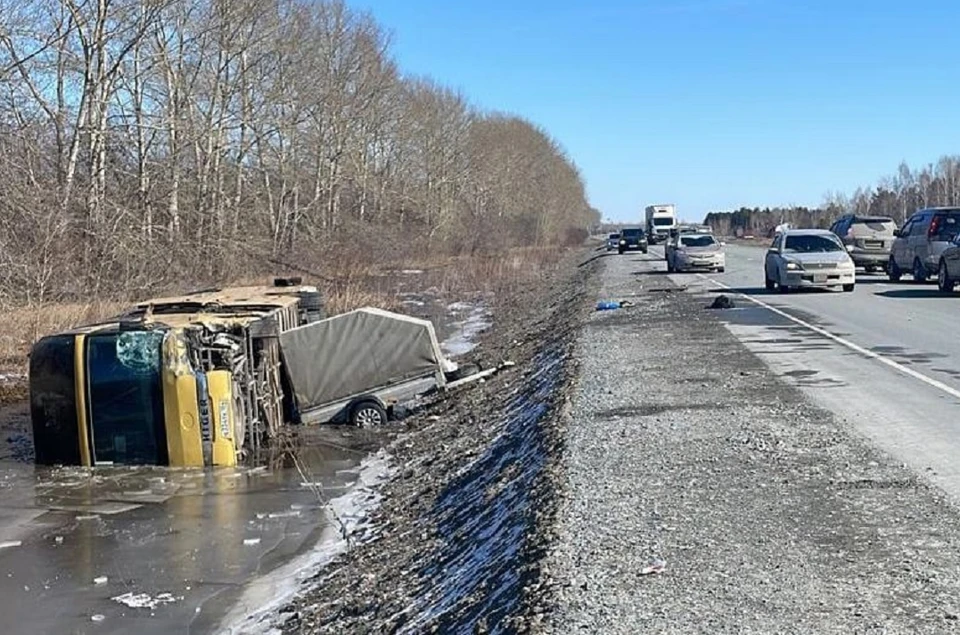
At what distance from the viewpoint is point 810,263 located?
89.7 feet

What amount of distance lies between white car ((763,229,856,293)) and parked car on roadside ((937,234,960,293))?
2078 millimetres

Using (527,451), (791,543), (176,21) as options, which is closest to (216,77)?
(176,21)

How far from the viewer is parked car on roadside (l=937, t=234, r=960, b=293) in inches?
1006

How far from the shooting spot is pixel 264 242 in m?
46.7

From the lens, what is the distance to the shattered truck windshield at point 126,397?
14.1m

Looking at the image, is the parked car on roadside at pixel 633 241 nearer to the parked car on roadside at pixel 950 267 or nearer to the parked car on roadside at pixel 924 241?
the parked car on roadside at pixel 924 241

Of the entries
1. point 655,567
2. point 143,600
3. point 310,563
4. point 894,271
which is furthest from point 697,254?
point 655,567

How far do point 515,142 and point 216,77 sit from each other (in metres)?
74.2

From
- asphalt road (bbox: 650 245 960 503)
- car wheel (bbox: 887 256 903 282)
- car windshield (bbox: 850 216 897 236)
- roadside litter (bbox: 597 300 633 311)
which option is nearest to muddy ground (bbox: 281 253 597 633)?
asphalt road (bbox: 650 245 960 503)

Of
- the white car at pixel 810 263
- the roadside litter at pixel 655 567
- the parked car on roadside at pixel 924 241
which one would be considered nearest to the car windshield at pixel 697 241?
the parked car on roadside at pixel 924 241

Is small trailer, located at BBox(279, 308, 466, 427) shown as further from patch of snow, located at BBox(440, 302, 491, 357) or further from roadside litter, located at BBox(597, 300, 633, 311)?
roadside litter, located at BBox(597, 300, 633, 311)

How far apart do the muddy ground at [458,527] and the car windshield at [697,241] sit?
25313 mm

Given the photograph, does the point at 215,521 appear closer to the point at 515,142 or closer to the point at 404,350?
the point at 404,350

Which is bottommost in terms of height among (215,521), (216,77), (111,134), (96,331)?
(215,521)
